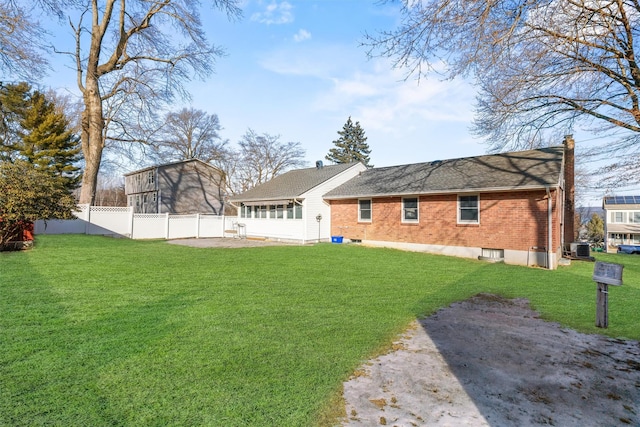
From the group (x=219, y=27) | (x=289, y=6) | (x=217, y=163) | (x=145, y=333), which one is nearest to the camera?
(x=145, y=333)

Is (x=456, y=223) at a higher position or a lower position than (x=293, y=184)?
lower

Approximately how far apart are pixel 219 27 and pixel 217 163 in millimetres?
20842

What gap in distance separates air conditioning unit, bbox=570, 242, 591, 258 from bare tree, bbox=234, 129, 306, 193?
2786 centimetres

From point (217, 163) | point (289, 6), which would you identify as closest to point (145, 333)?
point (289, 6)

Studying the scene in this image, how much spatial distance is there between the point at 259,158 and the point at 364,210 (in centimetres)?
2217

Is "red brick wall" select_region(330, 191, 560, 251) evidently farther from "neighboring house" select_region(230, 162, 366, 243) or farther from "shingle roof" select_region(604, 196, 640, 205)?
"shingle roof" select_region(604, 196, 640, 205)

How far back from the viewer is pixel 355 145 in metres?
48.4

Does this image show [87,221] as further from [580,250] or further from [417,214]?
[580,250]

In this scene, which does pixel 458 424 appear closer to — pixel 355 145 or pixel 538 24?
pixel 538 24

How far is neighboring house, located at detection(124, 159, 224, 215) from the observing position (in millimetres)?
28078

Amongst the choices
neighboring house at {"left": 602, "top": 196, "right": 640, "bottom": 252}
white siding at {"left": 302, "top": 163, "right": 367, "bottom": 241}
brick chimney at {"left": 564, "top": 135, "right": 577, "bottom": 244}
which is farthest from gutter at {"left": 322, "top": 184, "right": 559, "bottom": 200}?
neighboring house at {"left": 602, "top": 196, "right": 640, "bottom": 252}

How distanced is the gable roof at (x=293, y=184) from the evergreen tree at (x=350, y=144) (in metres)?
24.6

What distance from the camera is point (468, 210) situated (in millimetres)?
13375

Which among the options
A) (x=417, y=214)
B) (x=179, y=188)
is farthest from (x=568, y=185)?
(x=179, y=188)
